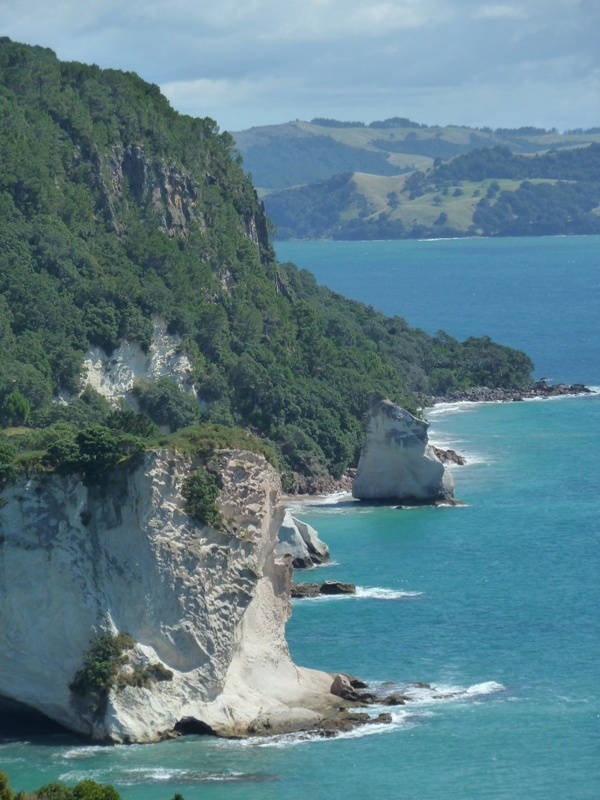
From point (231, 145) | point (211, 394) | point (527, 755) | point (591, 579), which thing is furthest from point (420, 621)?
point (231, 145)

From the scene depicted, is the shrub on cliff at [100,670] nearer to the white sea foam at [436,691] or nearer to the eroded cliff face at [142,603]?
the eroded cliff face at [142,603]

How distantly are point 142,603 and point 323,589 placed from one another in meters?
17.6

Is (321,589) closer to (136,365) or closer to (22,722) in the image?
(22,722)

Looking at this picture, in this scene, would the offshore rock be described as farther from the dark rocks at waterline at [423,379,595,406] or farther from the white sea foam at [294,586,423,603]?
the dark rocks at waterline at [423,379,595,406]

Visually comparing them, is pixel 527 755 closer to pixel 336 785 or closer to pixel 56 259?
pixel 336 785

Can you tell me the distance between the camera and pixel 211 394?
97.0 meters

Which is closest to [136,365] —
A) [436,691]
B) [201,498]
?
[436,691]

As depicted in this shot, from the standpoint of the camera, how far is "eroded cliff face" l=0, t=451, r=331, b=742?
5019 centimetres

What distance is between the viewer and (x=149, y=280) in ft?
328

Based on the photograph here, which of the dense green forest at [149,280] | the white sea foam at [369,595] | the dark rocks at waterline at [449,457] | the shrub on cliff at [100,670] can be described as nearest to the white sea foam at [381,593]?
the white sea foam at [369,595]

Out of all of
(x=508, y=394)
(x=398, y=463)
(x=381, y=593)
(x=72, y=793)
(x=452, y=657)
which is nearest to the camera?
(x=72, y=793)

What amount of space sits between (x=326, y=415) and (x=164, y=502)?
48431 millimetres

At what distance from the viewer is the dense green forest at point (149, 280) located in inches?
3590

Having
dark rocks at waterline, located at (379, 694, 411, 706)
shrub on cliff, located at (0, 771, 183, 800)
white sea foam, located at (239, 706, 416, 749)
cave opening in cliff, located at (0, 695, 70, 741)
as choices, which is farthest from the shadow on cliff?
shrub on cliff, located at (0, 771, 183, 800)
